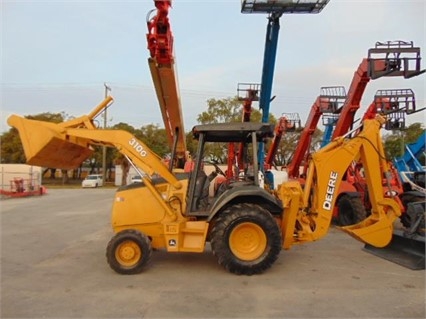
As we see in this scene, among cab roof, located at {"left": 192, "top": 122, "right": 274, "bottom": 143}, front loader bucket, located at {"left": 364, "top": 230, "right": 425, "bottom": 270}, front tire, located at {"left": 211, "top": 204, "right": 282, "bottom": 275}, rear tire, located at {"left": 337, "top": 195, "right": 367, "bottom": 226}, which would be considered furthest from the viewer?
rear tire, located at {"left": 337, "top": 195, "right": 367, "bottom": 226}

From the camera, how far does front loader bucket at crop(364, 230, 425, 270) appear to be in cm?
686

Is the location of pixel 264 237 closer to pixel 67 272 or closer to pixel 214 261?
pixel 214 261

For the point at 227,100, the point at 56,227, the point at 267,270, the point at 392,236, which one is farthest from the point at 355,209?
the point at 227,100

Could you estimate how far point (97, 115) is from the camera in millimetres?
7527

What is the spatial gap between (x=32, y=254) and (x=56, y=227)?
368 centimetres

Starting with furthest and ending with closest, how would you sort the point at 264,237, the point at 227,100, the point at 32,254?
the point at 227,100 < the point at 32,254 < the point at 264,237

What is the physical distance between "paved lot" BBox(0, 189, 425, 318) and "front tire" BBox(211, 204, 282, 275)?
0.73 ft

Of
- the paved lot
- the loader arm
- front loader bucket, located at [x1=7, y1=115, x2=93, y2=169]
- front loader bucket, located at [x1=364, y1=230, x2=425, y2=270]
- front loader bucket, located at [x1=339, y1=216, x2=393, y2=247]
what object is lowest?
the paved lot

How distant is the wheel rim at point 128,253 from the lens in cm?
659

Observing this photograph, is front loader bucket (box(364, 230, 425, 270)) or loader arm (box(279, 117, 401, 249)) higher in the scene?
loader arm (box(279, 117, 401, 249))

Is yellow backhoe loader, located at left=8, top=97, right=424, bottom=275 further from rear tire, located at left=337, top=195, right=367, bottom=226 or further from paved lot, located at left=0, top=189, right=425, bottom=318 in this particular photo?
rear tire, located at left=337, top=195, right=367, bottom=226

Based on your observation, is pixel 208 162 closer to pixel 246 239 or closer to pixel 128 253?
pixel 246 239

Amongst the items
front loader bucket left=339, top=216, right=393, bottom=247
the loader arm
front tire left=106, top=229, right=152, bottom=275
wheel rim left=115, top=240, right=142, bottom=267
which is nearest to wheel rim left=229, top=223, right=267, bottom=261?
the loader arm

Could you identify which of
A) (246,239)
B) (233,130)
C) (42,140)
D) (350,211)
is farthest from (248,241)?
(350,211)
